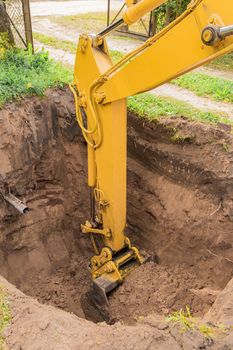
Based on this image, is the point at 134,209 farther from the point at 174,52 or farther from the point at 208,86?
the point at 208,86

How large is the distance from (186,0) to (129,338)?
34.0ft

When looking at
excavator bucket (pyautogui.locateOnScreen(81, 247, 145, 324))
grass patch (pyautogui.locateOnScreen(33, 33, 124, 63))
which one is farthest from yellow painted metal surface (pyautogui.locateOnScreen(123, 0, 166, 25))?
grass patch (pyautogui.locateOnScreen(33, 33, 124, 63))

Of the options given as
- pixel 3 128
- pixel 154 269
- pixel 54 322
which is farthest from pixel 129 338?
pixel 3 128

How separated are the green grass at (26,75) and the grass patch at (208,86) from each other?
8.04ft

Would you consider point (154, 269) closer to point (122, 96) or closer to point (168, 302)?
point (168, 302)

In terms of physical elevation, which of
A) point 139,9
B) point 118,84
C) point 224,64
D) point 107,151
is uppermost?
point 139,9

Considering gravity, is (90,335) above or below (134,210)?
above

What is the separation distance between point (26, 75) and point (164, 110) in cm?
242

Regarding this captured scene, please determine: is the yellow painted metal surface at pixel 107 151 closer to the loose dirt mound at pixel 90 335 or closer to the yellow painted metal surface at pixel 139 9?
the yellow painted metal surface at pixel 139 9

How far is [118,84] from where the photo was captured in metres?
4.05

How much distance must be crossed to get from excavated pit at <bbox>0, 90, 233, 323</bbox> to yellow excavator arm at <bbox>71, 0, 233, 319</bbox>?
48cm

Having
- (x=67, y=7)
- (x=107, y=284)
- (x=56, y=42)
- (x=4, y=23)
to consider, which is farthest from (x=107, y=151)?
(x=67, y=7)

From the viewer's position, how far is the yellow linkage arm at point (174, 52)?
123 inches

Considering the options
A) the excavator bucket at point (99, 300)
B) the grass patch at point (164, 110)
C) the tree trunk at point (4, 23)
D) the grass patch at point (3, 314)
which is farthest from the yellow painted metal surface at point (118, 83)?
the tree trunk at point (4, 23)
